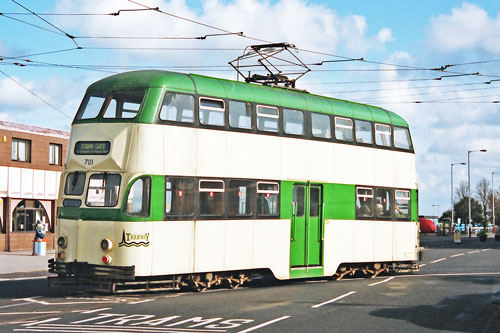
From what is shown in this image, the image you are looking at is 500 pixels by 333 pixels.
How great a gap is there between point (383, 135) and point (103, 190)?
9.74 m

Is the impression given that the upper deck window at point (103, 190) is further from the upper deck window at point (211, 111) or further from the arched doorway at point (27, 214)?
the arched doorway at point (27, 214)

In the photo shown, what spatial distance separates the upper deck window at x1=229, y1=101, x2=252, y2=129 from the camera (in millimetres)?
18672

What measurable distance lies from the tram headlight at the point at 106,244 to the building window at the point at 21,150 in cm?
2521

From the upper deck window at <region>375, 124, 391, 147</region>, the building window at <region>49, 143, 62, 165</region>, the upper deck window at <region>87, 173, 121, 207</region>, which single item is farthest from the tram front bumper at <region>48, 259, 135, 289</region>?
the building window at <region>49, 143, 62, 165</region>

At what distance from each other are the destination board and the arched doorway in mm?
24596

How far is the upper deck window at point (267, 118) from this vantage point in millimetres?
19391

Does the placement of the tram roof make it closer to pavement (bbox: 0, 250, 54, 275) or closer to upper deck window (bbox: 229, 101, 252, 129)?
upper deck window (bbox: 229, 101, 252, 129)

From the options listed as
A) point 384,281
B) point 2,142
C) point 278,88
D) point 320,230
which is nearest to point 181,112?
point 278,88

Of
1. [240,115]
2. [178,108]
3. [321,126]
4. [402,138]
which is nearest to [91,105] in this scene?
[178,108]

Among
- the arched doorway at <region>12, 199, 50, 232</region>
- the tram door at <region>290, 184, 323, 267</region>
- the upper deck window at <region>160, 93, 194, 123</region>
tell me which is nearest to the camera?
the upper deck window at <region>160, 93, 194, 123</region>

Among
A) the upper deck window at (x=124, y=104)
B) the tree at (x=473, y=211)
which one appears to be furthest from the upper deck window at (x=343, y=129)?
the tree at (x=473, y=211)

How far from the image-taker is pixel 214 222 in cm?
1833

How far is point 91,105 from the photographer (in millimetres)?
17625

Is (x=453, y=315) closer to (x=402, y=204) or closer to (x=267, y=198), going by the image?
(x=267, y=198)
